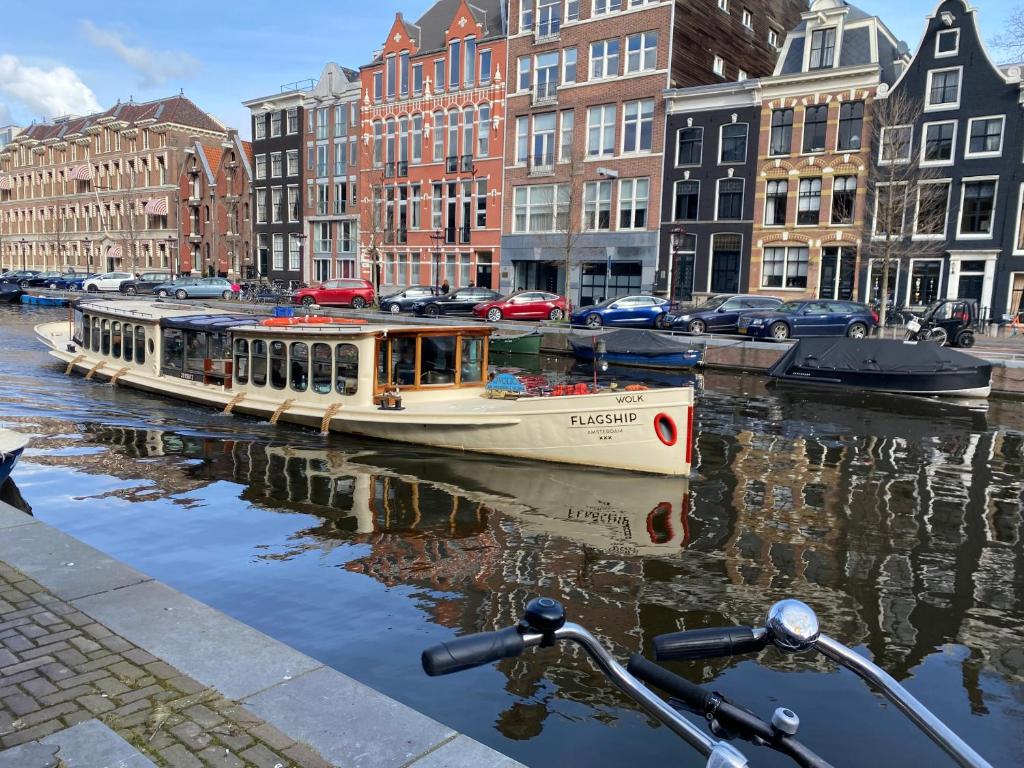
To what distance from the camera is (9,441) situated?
9375mm

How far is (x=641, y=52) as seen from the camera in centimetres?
4453

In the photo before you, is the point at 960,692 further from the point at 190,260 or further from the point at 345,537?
the point at 190,260

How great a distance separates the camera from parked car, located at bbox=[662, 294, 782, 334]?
3166cm

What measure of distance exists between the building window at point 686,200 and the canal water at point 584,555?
2664 cm

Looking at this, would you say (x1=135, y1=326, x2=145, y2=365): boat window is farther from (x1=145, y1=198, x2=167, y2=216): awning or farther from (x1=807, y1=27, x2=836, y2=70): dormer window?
(x1=145, y1=198, x2=167, y2=216): awning

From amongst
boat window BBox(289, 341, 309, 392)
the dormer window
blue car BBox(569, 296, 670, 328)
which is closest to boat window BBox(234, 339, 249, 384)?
boat window BBox(289, 341, 309, 392)

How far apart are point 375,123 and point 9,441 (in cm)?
5264

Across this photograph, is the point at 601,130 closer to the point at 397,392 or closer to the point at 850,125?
the point at 850,125

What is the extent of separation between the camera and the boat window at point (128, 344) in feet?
72.4

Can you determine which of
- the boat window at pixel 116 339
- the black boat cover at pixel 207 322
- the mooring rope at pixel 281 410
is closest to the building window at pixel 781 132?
the black boat cover at pixel 207 322

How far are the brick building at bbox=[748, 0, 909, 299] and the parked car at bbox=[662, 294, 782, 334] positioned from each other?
8395mm

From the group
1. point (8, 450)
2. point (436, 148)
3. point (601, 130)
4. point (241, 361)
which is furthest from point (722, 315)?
point (436, 148)

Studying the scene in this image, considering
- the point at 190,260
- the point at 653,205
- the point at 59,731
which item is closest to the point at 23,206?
the point at 190,260

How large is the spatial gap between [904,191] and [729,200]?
9.19m
